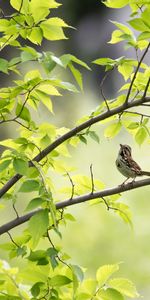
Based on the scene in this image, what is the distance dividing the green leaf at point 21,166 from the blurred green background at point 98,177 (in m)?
5.35

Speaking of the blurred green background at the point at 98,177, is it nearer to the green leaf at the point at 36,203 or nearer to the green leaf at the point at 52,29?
the green leaf at the point at 52,29

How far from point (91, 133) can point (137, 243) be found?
5.64m

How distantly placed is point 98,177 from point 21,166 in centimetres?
648

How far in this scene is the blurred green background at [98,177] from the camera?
25.7ft

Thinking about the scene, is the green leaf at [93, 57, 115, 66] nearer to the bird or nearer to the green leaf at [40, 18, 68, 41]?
the green leaf at [40, 18, 68, 41]

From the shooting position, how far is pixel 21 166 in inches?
80.0

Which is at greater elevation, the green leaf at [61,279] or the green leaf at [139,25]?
the green leaf at [139,25]

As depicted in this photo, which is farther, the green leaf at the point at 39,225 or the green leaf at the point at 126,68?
the green leaf at the point at 126,68

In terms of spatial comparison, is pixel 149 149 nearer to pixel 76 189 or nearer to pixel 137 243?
pixel 137 243

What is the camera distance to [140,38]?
204cm

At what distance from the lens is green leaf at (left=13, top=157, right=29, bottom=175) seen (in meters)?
2.02

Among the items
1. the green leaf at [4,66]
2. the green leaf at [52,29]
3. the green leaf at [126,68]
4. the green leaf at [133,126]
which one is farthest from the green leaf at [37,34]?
the green leaf at [133,126]

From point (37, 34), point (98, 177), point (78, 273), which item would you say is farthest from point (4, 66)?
point (98, 177)

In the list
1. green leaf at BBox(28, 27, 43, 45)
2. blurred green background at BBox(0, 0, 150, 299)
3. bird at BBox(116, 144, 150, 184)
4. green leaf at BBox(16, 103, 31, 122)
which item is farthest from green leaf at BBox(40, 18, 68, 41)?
blurred green background at BBox(0, 0, 150, 299)
